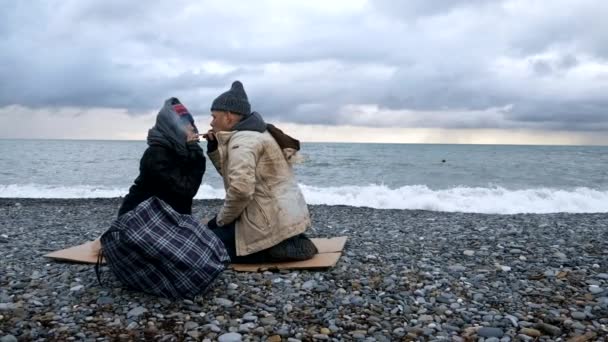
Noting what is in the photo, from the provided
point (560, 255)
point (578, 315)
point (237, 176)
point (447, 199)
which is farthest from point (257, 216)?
point (447, 199)

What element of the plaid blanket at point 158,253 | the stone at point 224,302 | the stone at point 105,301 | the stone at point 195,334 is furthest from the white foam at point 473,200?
the stone at point 195,334

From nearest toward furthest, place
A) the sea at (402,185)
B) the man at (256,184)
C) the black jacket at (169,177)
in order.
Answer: the black jacket at (169,177) < the man at (256,184) < the sea at (402,185)

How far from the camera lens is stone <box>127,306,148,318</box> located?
13.2ft

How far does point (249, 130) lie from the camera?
5.04 m

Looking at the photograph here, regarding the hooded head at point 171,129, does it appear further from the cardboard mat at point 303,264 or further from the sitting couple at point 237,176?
the cardboard mat at point 303,264

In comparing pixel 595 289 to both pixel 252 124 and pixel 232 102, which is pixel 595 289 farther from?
pixel 232 102

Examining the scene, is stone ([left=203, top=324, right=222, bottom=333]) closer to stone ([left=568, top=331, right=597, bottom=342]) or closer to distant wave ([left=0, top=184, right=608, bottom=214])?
stone ([left=568, top=331, right=597, bottom=342])

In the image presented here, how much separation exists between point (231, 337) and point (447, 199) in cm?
1514

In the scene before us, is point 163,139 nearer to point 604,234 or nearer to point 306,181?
point 604,234

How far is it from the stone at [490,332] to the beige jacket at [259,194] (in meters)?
2.05

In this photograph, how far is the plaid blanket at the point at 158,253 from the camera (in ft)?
13.7

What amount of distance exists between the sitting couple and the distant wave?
11727 millimetres

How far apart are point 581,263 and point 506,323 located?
228 cm

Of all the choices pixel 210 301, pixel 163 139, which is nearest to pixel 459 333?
pixel 210 301
